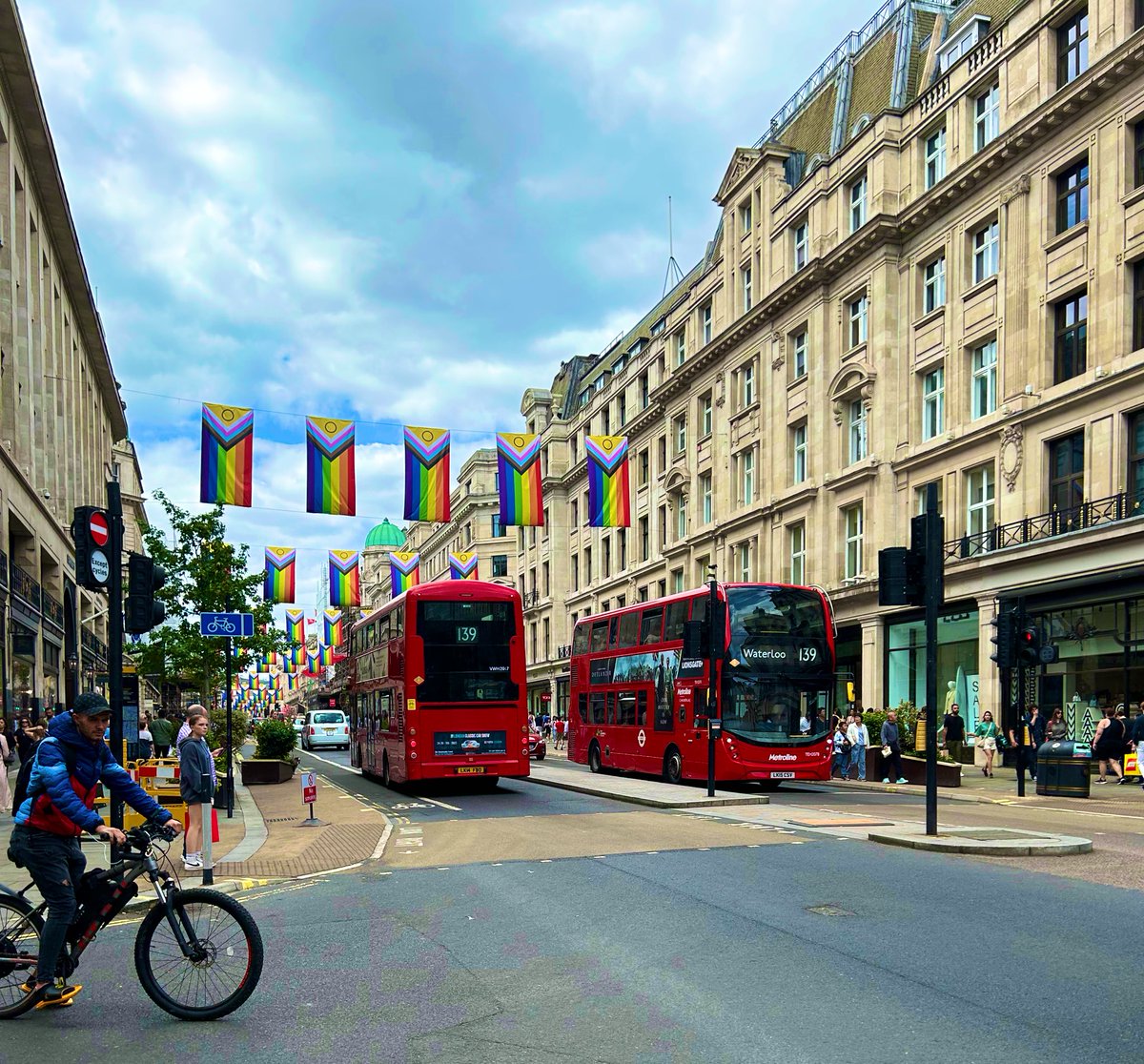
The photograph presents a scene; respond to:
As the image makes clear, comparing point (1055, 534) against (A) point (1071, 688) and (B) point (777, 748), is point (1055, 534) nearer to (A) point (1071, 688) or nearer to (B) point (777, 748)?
(A) point (1071, 688)

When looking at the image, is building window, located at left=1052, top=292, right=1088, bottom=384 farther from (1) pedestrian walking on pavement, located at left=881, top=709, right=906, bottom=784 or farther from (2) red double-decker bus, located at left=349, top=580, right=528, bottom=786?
(2) red double-decker bus, located at left=349, top=580, right=528, bottom=786

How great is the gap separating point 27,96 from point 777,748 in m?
23.4

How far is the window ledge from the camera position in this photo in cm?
2797

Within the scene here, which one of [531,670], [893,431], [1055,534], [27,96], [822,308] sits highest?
[27,96]

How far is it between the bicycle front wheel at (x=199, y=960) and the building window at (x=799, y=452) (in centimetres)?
3639

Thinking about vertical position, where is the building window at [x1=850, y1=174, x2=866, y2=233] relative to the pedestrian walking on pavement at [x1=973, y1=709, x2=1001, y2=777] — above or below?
above

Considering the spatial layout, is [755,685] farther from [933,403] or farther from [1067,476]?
[933,403]

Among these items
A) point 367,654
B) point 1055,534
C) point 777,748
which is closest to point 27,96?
point 367,654

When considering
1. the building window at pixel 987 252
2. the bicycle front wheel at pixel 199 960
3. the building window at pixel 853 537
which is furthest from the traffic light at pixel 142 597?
the building window at pixel 853 537

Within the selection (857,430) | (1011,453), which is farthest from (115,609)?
(857,430)

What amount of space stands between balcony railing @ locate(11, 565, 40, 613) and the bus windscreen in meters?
10.7

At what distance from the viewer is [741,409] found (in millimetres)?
45688

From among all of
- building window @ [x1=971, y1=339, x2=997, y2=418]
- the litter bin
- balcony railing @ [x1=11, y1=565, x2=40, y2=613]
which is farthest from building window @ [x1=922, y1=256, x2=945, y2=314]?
balcony railing @ [x1=11, y1=565, x2=40, y2=613]

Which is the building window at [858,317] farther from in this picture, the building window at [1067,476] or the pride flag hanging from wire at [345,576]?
the pride flag hanging from wire at [345,576]
